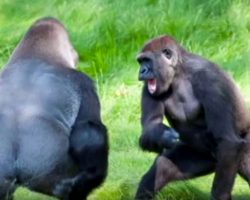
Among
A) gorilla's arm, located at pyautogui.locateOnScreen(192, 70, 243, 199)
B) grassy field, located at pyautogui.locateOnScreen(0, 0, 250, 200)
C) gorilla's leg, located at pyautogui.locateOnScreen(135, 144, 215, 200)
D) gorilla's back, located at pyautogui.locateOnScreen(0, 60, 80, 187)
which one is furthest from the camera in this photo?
grassy field, located at pyautogui.locateOnScreen(0, 0, 250, 200)

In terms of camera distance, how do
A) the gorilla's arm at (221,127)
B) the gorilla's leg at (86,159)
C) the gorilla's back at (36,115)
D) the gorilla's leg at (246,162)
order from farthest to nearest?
the gorilla's leg at (246,162)
the gorilla's arm at (221,127)
the gorilla's leg at (86,159)
the gorilla's back at (36,115)

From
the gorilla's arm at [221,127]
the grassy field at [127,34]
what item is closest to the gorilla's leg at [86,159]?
the gorilla's arm at [221,127]

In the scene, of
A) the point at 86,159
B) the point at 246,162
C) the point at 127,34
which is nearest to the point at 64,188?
the point at 86,159

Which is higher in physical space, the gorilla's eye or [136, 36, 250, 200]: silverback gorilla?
the gorilla's eye

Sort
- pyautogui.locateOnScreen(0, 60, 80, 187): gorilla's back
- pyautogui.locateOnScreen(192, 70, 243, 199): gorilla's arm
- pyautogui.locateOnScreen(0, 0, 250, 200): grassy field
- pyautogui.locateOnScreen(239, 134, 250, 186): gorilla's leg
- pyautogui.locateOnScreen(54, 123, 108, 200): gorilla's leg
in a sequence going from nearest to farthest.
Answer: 1. pyautogui.locateOnScreen(0, 60, 80, 187): gorilla's back
2. pyautogui.locateOnScreen(54, 123, 108, 200): gorilla's leg
3. pyautogui.locateOnScreen(192, 70, 243, 199): gorilla's arm
4. pyautogui.locateOnScreen(239, 134, 250, 186): gorilla's leg
5. pyautogui.locateOnScreen(0, 0, 250, 200): grassy field

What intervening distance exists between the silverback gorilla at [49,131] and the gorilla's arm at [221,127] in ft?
2.00

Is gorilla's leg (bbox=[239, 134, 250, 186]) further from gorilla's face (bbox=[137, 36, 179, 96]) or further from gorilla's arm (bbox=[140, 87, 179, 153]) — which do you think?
gorilla's face (bbox=[137, 36, 179, 96])

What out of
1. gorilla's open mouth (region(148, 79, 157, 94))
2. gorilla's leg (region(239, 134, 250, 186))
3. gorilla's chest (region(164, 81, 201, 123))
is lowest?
gorilla's leg (region(239, 134, 250, 186))

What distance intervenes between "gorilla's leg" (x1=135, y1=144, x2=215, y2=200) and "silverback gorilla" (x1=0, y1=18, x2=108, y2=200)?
38 centimetres

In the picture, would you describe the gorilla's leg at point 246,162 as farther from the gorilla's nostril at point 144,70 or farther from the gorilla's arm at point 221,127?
the gorilla's nostril at point 144,70

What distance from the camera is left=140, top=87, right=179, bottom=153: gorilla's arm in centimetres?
619

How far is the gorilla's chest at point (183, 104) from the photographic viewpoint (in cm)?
645

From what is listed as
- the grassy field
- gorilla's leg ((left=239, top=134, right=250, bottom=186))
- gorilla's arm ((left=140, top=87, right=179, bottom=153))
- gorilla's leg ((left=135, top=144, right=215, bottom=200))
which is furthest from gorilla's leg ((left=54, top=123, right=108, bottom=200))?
the grassy field

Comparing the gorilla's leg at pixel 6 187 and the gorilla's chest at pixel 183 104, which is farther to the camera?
the gorilla's chest at pixel 183 104
